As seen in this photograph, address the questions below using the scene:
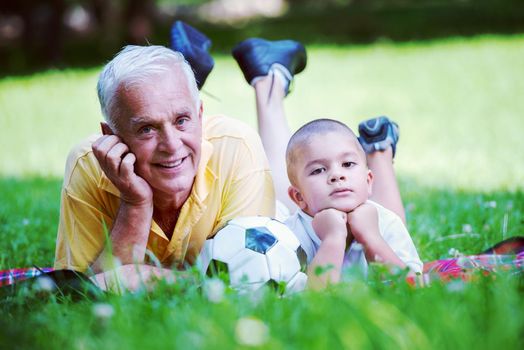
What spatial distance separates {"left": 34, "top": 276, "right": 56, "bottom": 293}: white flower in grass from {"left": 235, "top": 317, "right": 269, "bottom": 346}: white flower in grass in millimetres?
833

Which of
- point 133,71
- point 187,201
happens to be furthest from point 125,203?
point 133,71

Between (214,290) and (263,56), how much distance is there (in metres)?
2.82

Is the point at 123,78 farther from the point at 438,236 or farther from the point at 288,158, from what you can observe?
the point at 438,236

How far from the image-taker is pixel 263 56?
5.12m

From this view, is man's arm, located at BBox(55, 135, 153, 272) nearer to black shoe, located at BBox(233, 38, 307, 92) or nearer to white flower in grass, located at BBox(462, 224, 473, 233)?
black shoe, located at BBox(233, 38, 307, 92)

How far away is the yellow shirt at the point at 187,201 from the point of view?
351 cm

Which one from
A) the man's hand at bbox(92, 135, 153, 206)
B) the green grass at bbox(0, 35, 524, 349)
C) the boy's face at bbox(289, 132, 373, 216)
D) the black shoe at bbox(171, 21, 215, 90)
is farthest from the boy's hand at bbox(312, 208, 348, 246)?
the black shoe at bbox(171, 21, 215, 90)

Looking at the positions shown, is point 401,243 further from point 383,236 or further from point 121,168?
point 121,168

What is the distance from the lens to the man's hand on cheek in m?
3.26

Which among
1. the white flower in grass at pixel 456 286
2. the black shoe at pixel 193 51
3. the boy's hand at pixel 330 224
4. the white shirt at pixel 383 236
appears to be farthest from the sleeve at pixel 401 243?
the black shoe at pixel 193 51

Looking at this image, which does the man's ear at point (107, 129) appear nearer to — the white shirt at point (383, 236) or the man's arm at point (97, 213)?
the man's arm at point (97, 213)

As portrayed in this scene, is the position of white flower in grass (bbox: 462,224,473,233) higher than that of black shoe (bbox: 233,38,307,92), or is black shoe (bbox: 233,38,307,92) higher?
black shoe (bbox: 233,38,307,92)

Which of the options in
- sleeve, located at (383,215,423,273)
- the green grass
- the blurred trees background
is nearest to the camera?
the green grass

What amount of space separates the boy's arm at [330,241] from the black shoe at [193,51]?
1644 millimetres
